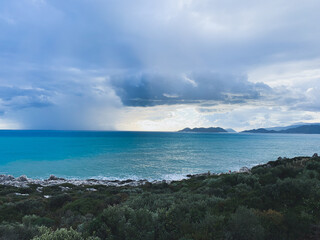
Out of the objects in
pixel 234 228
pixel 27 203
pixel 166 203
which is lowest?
pixel 27 203

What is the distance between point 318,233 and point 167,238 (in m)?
5.05

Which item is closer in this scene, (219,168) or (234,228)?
(234,228)

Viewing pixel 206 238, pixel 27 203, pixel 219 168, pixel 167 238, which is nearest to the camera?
pixel 206 238

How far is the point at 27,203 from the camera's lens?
44.5ft

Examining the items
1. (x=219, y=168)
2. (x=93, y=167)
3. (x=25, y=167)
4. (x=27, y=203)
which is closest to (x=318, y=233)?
(x=27, y=203)

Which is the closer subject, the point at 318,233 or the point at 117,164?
the point at 318,233

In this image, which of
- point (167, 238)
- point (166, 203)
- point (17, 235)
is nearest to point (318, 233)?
point (167, 238)

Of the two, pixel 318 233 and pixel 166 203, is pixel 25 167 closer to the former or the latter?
pixel 166 203

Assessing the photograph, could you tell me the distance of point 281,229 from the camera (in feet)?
20.4

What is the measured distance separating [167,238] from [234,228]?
2.14m

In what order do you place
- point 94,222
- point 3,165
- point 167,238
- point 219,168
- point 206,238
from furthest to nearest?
1. point 3,165
2. point 219,168
3. point 94,222
4. point 167,238
5. point 206,238

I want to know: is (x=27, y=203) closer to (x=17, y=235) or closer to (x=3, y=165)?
(x=17, y=235)

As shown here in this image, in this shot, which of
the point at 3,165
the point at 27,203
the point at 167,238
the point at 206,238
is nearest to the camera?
the point at 206,238

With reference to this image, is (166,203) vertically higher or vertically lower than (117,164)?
higher
